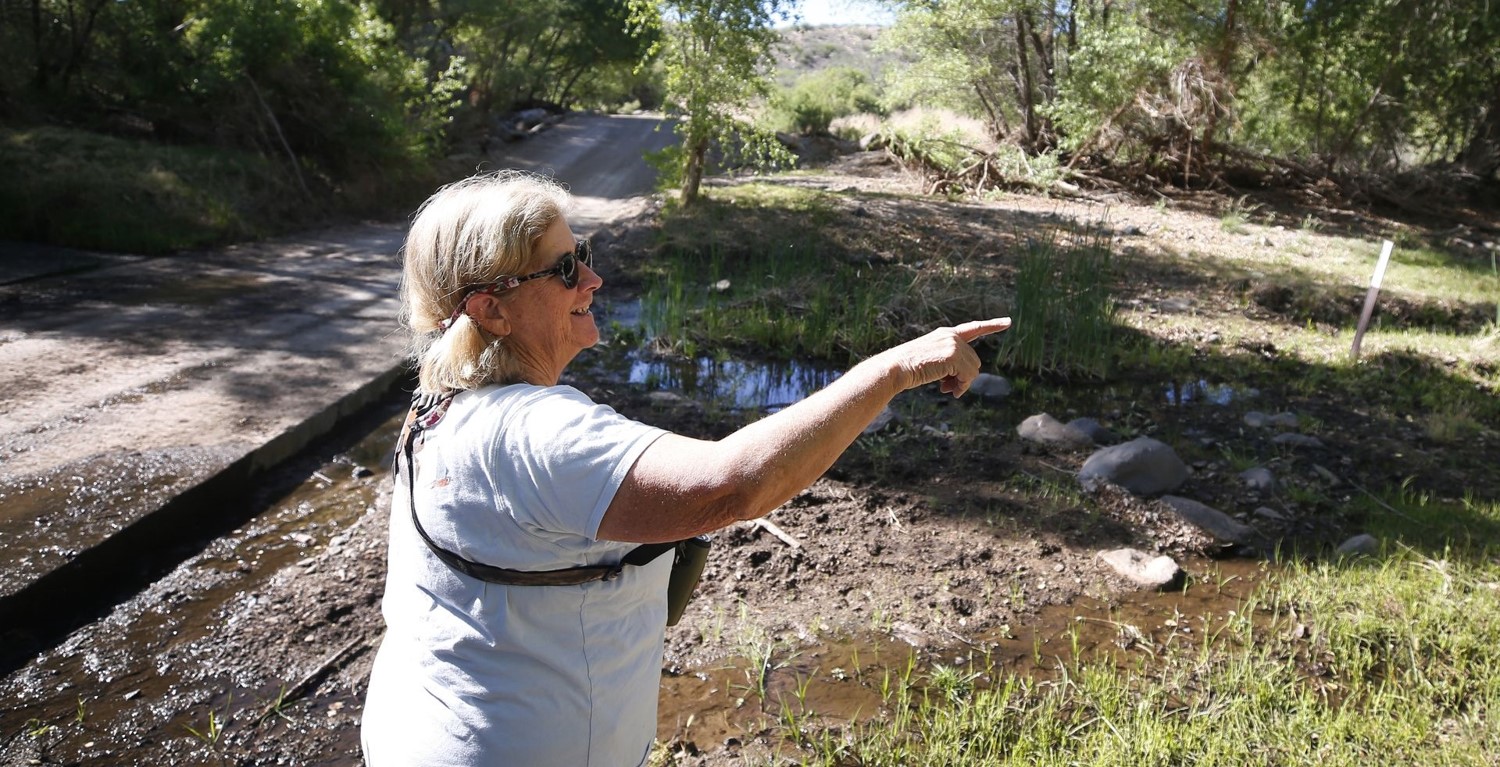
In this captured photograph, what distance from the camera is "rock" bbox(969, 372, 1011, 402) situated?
683cm

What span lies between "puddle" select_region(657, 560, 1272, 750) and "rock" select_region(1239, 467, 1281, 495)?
4.15ft

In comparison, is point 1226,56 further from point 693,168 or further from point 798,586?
point 798,586

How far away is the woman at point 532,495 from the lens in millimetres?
1325

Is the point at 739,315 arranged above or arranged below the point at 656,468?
below

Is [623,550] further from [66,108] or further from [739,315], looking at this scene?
[66,108]

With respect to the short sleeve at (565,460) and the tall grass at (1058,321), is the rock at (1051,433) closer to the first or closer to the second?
the tall grass at (1058,321)

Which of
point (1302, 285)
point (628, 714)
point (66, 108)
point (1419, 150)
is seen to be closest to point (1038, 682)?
point (628, 714)

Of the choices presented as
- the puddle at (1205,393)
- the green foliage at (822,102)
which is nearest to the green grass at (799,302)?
the puddle at (1205,393)

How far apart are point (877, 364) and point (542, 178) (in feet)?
2.57

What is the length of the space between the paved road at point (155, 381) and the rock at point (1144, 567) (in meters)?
3.68

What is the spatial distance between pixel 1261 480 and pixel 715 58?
8.20 m

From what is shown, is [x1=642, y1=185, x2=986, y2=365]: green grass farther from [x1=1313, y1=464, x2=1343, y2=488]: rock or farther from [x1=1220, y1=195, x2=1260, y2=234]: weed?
[x1=1220, y1=195, x2=1260, y2=234]: weed

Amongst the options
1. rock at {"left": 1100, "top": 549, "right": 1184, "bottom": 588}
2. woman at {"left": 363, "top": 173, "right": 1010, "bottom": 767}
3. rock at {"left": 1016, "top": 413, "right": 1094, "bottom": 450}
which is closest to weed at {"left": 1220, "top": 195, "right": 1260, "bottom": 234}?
rock at {"left": 1016, "top": 413, "right": 1094, "bottom": 450}

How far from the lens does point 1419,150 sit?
16141 mm
